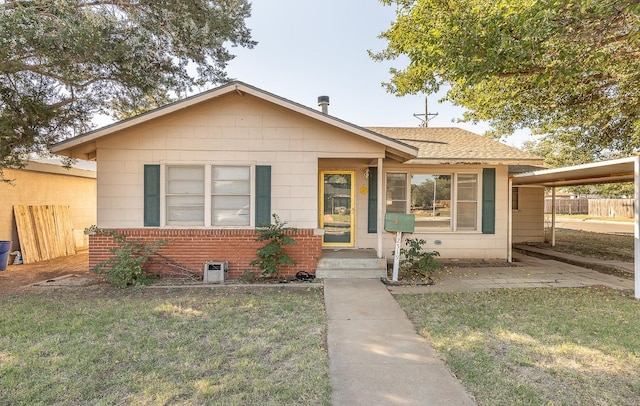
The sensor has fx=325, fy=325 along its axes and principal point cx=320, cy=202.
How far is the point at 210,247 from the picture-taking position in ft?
23.5

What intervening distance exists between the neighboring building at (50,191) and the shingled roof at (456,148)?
417 inches

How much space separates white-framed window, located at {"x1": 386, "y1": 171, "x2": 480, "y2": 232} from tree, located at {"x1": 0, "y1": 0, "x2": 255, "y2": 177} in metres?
5.80

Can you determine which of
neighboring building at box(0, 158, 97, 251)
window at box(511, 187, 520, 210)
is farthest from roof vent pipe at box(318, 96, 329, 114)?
window at box(511, 187, 520, 210)

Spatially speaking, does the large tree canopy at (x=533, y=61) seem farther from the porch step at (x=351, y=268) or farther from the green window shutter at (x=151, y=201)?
the green window shutter at (x=151, y=201)

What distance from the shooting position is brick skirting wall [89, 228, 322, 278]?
7.11m

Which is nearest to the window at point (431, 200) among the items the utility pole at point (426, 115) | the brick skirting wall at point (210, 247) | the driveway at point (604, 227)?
the brick skirting wall at point (210, 247)

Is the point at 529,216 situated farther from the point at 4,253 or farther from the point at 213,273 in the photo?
the point at 4,253

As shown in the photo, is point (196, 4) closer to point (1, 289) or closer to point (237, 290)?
point (237, 290)

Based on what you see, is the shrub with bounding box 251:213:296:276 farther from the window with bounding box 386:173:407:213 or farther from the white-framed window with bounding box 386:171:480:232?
the white-framed window with bounding box 386:171:480:232

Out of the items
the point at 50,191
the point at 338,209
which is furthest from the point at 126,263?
the point at 50,191

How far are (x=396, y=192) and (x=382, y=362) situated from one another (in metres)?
6.25

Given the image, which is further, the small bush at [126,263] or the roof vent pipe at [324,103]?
the roof vent pipe at [324,103]

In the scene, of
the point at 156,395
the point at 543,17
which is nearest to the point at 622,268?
the point at 543,17

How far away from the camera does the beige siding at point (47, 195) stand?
8781mm
